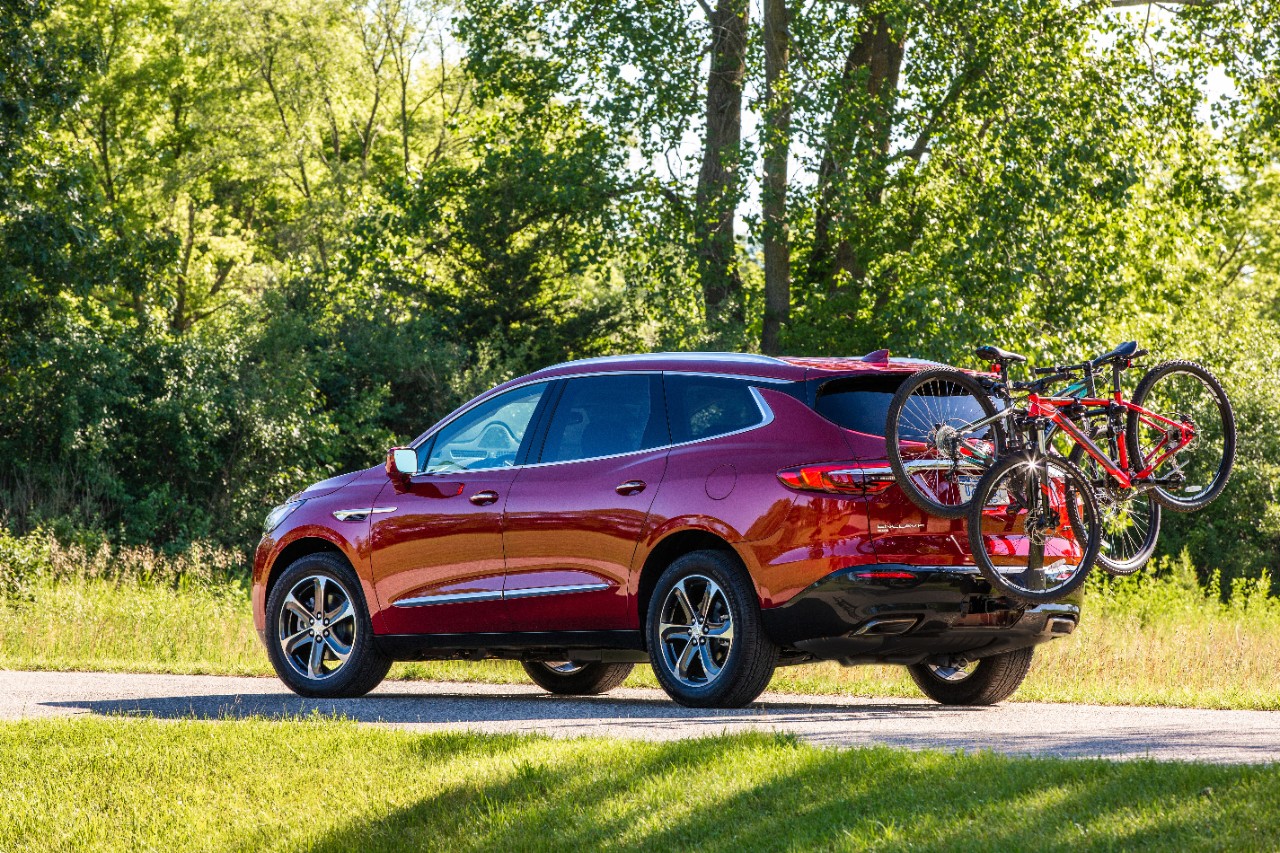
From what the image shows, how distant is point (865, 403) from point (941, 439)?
0.44m

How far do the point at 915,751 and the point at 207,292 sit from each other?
138 ft

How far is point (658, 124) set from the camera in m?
26.6

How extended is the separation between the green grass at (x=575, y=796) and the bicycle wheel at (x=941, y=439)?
1822 millimetres

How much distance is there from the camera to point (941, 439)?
8.66 meters

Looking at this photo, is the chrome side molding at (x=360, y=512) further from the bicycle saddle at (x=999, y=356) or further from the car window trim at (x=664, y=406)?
the bicycle saddle at (x=999, y=356)

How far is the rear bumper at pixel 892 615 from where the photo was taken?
841 centimetres

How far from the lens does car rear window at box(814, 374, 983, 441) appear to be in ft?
28.6

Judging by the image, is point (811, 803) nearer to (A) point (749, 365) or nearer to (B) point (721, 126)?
(A) point (749, 365)

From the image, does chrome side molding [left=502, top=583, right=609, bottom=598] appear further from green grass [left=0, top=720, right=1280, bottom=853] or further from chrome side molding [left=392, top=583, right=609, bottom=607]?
green grass [left=0, top=720, right=1280, bottom=853]

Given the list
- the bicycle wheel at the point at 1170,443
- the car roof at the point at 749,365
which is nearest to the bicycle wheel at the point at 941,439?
the car roof at the point at 749,365

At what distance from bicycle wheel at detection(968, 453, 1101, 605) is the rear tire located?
3.54 ft

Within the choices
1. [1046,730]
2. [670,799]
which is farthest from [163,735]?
[1046,730]

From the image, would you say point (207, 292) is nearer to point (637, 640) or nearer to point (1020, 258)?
point (1020, 258)

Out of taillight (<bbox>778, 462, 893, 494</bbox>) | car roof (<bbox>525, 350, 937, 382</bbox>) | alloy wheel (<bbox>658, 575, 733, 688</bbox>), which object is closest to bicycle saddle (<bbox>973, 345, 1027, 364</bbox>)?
car roof (<bbox>525, 350, 937, 382</bbox>)
